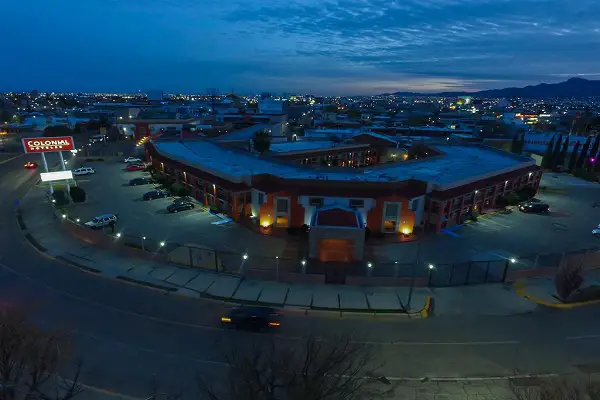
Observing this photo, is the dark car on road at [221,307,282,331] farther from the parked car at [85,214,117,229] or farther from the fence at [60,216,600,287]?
the parked car at [85,214,117,229]

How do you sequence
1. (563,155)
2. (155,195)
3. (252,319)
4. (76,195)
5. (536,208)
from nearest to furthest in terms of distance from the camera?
(252,319) < (76,195) < (536,208) < (155,195) < (563,155)

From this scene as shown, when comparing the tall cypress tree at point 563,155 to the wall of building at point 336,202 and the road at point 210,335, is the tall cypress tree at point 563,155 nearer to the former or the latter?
the wall of building at point 336,202

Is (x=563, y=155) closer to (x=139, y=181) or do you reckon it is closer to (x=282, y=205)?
(x=282, y=205)

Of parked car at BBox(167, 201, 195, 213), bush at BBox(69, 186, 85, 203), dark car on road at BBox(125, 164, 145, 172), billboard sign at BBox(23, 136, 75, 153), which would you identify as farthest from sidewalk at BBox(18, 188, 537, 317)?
dark car on road at BBox(125, 164, 145, 172)

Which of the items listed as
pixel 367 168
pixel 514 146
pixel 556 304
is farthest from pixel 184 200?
pixel 514 146

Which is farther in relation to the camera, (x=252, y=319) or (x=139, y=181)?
(x=139, y=181)

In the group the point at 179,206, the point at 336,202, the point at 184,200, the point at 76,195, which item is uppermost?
the point at 336,202
